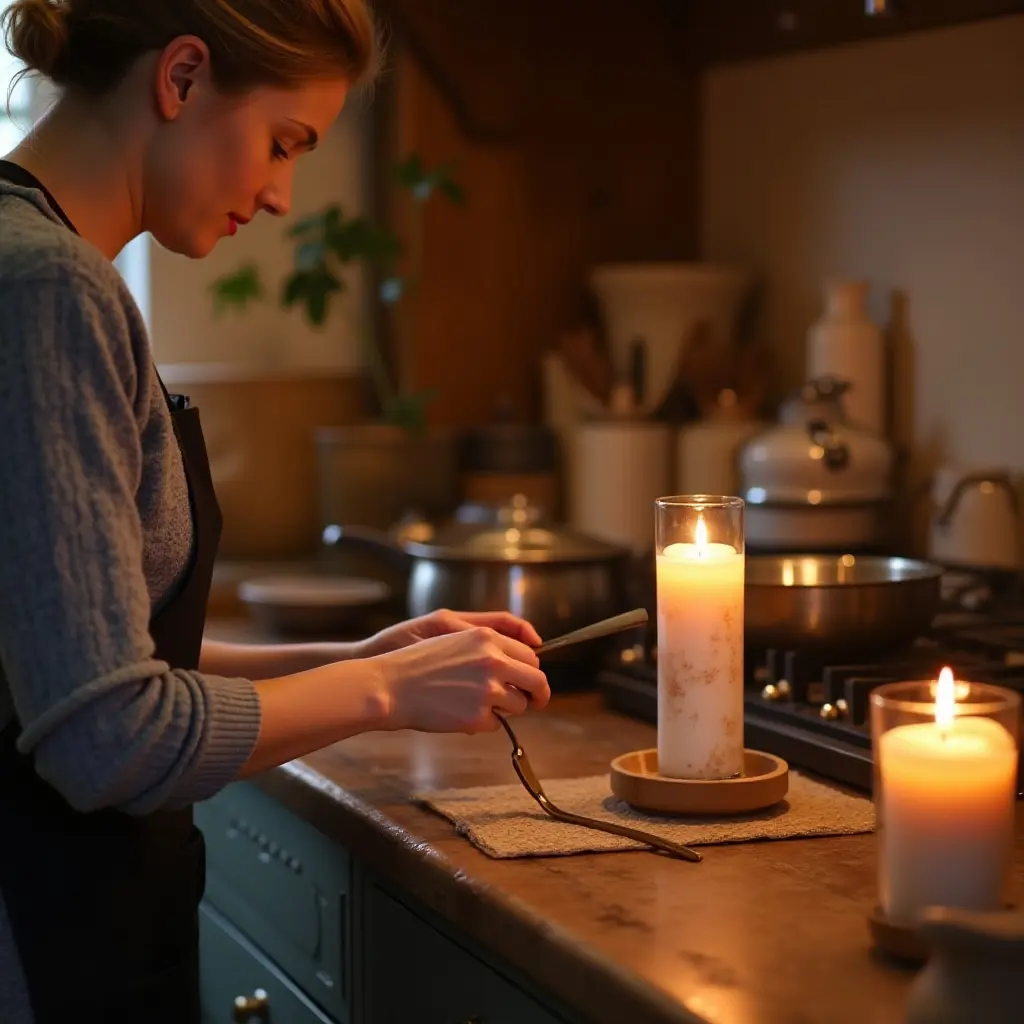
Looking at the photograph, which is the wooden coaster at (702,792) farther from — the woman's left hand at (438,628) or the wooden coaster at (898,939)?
the wooden coaster at (898,939)

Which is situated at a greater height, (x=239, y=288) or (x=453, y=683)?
(x=239, y=288)

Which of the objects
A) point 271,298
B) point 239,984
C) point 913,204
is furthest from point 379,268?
point 239,984

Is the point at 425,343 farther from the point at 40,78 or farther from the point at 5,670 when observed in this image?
the point at 5,670

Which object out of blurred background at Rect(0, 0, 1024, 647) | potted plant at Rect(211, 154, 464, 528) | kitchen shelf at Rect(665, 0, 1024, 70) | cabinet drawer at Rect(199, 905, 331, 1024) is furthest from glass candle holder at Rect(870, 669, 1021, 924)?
potted plant at Rect(211, 154, 464, 528)

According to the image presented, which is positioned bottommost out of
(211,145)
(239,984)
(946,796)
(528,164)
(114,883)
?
(239,984)

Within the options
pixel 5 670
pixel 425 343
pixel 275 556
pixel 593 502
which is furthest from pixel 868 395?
pixel 5 670

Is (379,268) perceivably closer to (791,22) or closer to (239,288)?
(239,288)

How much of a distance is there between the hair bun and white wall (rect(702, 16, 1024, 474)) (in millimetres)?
1321

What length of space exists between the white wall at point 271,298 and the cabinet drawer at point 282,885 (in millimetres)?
1092

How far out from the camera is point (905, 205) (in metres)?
2.26

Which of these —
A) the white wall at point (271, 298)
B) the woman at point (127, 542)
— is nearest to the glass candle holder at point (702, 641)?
the woman at point (127, 542)

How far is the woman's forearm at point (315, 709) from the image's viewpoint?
110cm

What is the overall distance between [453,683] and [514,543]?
2.23 feet

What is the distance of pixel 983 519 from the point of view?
2025 millimetres
